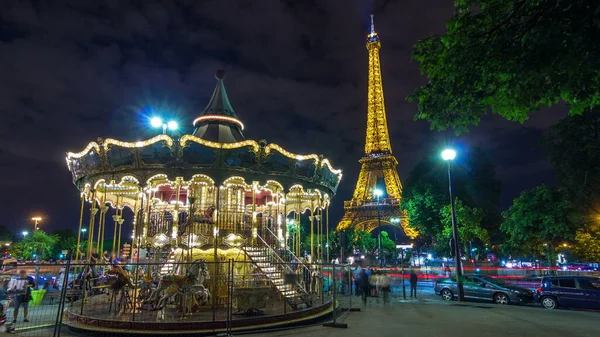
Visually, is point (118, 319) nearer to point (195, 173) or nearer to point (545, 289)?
point (195, 173)

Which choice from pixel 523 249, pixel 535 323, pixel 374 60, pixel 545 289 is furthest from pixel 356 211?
pixel 535 323

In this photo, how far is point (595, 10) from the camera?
5.28 m

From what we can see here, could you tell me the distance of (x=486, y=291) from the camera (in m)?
16.3

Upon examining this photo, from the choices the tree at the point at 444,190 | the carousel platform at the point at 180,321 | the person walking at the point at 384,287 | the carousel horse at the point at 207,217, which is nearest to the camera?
the carousel platform at the point at 180,321

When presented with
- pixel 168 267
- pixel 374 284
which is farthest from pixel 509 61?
pixel 374 284

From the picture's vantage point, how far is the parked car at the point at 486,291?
1556cm

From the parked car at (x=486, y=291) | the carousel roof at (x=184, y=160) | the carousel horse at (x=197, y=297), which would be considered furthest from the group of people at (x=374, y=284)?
the carousel horse at (x=197, y=297)

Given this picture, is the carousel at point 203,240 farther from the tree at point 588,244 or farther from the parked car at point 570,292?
the tree at point 588,244

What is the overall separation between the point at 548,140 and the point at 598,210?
18.8 ft

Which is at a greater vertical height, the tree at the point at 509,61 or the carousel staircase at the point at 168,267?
the tree at the point at 509,61

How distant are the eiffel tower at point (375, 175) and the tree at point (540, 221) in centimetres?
3245

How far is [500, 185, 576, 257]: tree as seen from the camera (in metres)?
25.3

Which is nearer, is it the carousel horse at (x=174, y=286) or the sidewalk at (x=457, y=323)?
the sidewalk at (x=457, y=323)

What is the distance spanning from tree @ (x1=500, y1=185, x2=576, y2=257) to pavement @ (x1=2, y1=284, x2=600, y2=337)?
13794mm
